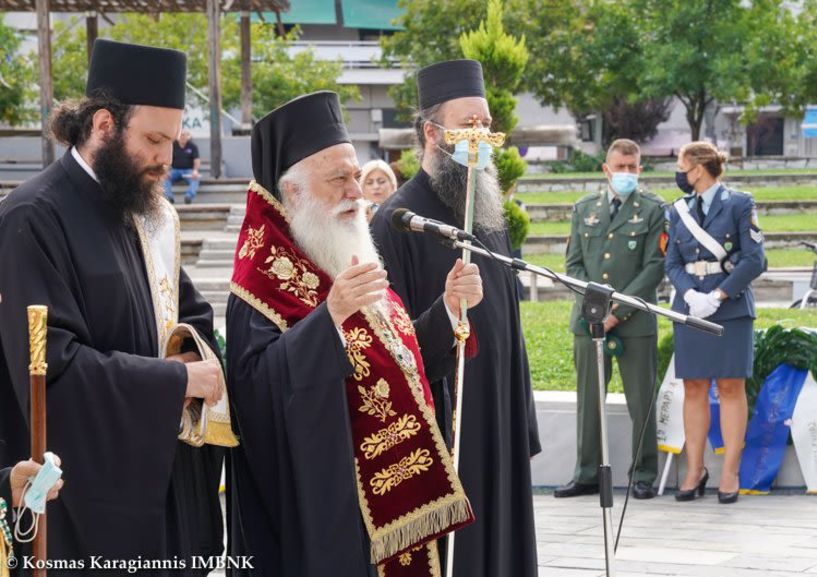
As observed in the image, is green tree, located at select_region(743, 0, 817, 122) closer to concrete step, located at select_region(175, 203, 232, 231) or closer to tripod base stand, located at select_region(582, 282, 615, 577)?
concrete step, located at select_region(175, 203, 232, 231)

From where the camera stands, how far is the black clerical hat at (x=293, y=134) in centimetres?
447

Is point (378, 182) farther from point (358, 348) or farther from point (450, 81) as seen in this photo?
point (358, 348)

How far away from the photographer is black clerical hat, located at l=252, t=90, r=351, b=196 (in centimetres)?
447

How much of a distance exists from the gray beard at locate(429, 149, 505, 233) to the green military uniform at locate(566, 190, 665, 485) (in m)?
3.22

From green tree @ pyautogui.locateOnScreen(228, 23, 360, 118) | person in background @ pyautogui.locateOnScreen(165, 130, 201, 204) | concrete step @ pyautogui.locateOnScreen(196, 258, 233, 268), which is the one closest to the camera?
concrete step @ pyautogui.locateOnScreen(196, 258, 233, 268)

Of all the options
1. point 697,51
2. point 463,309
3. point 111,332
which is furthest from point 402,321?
point 697,51

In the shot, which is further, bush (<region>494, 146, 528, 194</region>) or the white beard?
bush (<region>494, 146, 528, 194</region>)

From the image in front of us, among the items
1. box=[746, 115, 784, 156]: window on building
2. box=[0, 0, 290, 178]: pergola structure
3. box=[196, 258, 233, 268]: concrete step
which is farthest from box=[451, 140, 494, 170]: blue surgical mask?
box=[746, 115, 784, 156]: window on building

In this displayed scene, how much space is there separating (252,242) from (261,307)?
241 millimetres

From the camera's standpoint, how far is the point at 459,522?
4430mm

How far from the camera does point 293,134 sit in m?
4.49

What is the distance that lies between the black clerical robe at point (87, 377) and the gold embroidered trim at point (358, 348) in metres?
0.66

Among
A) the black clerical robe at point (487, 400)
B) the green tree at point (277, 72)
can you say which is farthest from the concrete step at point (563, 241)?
the green tree at point (277, 72)

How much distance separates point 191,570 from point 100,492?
0.46 meters
